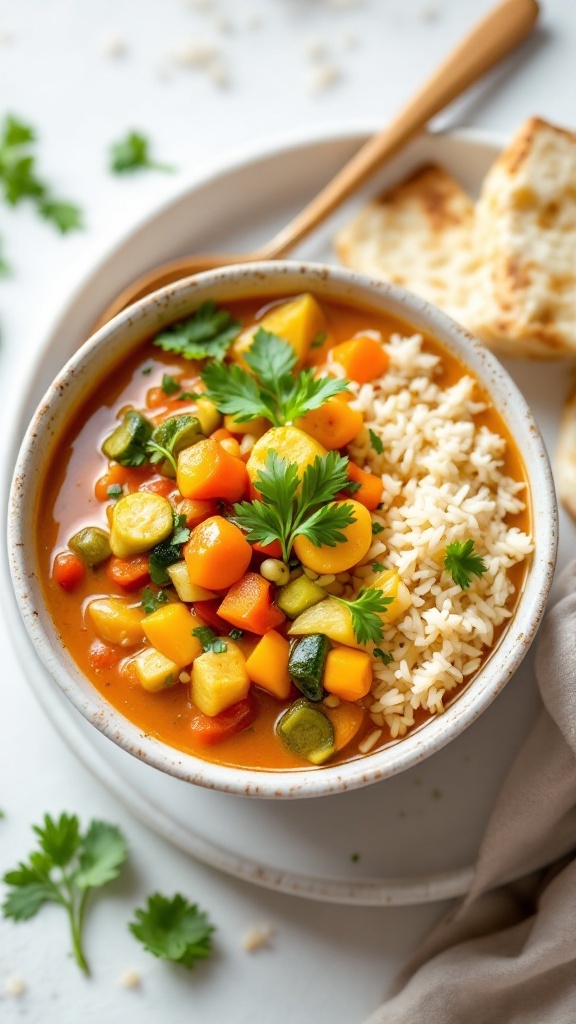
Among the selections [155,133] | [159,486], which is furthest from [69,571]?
[155,133]

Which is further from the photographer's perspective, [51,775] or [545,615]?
[51,775]

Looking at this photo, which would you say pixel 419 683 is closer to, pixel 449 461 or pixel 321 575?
pixel 321 575

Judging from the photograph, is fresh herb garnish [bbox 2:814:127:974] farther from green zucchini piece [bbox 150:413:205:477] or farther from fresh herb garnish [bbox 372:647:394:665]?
green zucchini piece [bbox 150:413:205:477]

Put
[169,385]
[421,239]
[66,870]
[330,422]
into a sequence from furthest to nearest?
[421,239] → [66,870] → [169,385] → [330,422]

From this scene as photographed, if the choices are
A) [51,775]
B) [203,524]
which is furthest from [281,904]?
[203,524]

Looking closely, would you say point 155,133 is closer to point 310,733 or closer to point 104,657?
point 104,657

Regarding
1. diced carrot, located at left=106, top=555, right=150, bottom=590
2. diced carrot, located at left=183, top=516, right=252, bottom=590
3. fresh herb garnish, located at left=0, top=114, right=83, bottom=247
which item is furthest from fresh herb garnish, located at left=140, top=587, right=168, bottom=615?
fresh herb garnish, located at left=0, top=114, right=83, bottom=247
